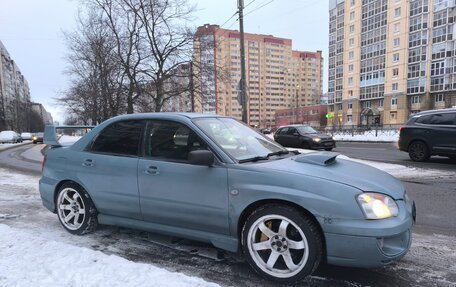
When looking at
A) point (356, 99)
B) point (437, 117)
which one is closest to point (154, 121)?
point (437, 117)

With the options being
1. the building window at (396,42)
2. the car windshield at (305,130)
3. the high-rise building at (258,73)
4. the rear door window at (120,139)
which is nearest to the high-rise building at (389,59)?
the building window at (396,42)

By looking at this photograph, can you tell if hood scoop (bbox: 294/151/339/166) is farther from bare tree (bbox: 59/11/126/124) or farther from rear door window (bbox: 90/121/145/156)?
bare tree (bbox: 59/11/126/124)

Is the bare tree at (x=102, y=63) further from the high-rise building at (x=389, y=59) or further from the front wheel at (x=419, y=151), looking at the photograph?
the high-rise building at (x=389, y=59)

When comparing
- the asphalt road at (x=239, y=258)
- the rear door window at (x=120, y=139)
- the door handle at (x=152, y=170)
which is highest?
the rear door window at (x=120, y=139)

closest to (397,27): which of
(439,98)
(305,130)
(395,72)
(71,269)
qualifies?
(395,72)

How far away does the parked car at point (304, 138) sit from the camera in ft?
58.7

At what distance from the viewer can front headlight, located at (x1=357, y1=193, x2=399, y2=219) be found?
302 cm

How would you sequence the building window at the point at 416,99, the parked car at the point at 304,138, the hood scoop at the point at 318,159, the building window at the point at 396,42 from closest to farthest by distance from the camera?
the hood scoop at the point at 318,159, the parked car at the point at 304,138, the building window at the point at 416,99, the building window at the point at 396,42

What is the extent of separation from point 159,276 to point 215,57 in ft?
75.5

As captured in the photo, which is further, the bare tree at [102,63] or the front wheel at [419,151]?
the bare tree at [102,63]

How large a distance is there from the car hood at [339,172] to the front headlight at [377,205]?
2.5 inches

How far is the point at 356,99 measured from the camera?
76562 millimetres

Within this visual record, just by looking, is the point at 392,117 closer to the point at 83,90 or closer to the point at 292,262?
the point at 83,90

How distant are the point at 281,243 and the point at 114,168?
217 centimetres
